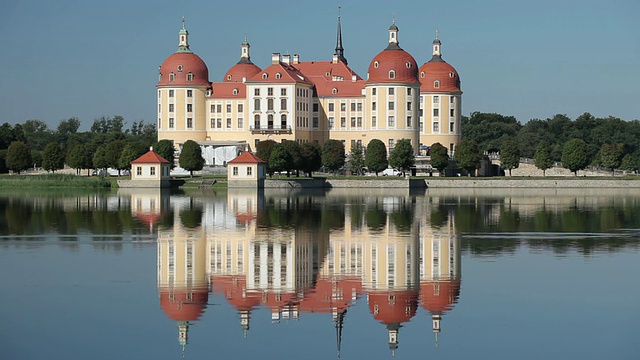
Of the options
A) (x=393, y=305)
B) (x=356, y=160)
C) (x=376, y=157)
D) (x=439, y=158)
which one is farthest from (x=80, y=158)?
(x=393, y=305)

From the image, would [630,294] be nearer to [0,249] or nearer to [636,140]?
[0,249]

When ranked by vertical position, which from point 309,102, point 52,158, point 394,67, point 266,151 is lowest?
point 52,158

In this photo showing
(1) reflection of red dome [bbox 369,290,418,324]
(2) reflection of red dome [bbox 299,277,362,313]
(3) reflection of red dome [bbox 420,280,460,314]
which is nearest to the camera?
(1) reflection of red dome [bbox 369,290,418,324]

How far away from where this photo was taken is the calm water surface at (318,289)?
15273 mm

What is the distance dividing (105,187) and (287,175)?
473 inches

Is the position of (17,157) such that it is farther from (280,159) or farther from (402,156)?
(402,156)

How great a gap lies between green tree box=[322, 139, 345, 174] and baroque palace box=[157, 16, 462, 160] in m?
6.30

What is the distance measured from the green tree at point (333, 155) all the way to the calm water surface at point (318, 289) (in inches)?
1514

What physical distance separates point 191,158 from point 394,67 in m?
17.5

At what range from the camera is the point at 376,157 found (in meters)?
73.0

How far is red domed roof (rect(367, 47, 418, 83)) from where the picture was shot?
80.2 metres

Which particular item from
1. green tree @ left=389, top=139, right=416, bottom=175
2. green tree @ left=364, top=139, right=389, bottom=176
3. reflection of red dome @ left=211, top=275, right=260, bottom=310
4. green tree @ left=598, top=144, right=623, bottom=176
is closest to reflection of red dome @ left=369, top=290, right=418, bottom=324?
reflection of red dome @ left=211, top=275, right=260, bottom=310

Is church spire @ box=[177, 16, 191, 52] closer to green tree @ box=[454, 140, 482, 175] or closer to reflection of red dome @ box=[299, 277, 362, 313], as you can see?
green tree @ box=[454, 140, 482, 175]

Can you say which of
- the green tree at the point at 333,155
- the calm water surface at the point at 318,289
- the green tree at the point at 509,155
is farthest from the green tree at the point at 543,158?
the calm water surface at the point at 318,289
